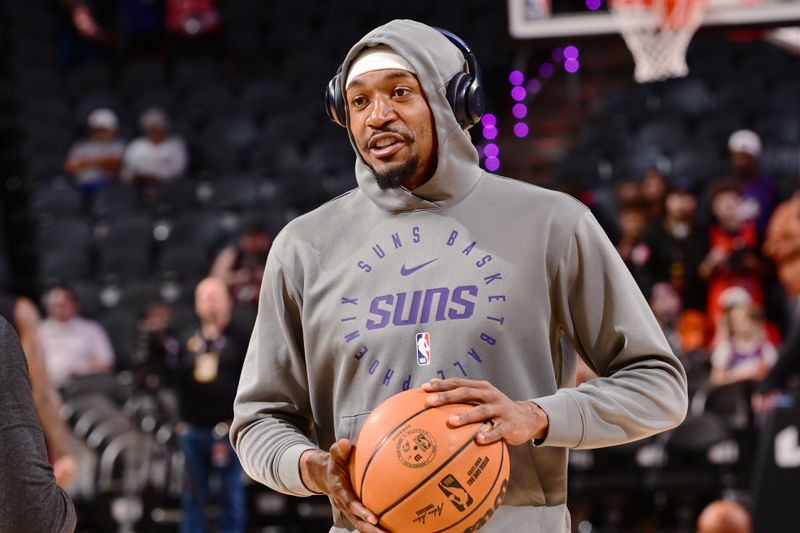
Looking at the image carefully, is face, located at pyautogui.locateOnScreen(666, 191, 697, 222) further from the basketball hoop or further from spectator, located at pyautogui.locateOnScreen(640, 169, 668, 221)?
the basketball hoop

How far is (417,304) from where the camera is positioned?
7.94 feet

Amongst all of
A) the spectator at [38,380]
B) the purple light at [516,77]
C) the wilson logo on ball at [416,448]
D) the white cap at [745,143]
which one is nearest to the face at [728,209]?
the white cap at [745,143]

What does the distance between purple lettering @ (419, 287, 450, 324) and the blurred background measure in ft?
5.81

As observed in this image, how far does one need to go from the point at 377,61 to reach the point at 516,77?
9.22 metres

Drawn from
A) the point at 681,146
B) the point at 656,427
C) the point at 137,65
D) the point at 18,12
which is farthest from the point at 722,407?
the point at 18,12

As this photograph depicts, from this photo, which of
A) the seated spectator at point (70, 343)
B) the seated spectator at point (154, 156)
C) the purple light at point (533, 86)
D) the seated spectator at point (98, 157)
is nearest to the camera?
the seated spectator at point (70, 343)

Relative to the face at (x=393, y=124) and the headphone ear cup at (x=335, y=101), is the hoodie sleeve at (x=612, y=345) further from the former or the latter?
the headphone ear cup at (x=335, y=101)

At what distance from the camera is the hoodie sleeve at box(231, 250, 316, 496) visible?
2.55 m

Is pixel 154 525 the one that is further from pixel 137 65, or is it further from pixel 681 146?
pixel 137 65

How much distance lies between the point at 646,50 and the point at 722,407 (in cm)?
226

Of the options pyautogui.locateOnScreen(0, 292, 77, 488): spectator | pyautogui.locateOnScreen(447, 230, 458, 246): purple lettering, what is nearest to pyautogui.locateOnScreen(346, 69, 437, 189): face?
pyautogui.locateOnScreen(447, 230, 458, 246): purple lettering

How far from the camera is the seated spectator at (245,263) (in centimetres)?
832

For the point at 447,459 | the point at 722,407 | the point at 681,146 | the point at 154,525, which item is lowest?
the point at 154,525

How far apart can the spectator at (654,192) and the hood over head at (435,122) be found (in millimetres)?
5753
